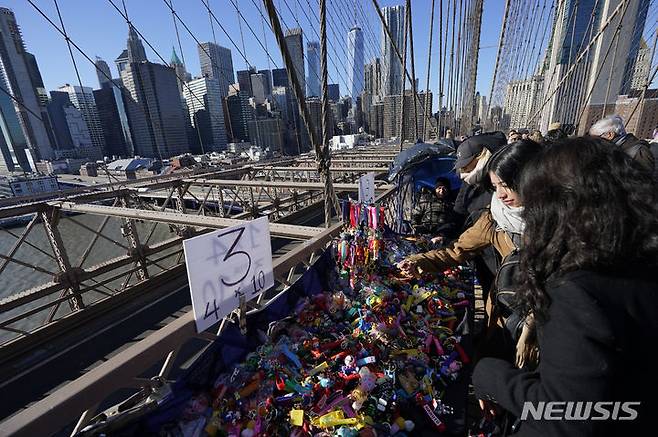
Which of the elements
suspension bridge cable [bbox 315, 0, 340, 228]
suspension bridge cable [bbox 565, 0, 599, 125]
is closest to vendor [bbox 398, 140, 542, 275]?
suspension bridge cable [bbox 315, 0, 340, 228]

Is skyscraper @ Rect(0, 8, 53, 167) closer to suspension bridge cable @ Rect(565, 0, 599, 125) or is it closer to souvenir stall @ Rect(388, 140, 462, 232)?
souvenir stall @ Rect(388, 140, 462, 232)

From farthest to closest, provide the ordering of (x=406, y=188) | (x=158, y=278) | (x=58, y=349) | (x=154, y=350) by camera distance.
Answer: (x=158, y=278) < (x=58, y=349) < (x=406, y=188) < (x=154, y=350)

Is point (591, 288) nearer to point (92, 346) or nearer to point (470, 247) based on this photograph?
point (470, 247)

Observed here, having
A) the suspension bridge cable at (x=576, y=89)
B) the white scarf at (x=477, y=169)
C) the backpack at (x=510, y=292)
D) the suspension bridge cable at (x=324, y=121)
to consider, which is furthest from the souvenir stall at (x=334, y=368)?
the suspension bridge cable at (x=576, y=89)

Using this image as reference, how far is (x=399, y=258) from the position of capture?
107 inches

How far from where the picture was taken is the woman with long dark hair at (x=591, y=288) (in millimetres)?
787

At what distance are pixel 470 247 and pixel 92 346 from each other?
20.3 ft

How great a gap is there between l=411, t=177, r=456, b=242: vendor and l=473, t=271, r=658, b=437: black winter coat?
3207 millimetres

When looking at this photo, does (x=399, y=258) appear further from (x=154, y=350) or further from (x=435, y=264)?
(x=154, y=350)

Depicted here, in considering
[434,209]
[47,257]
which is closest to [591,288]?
[434,209]

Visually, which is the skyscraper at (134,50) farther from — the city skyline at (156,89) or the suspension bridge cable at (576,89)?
the suspension bridge cable at (576,89)

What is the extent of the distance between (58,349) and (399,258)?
5.88 m

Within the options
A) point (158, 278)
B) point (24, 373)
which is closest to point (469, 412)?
point (24, 373)

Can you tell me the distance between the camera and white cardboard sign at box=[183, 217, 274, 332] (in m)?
1.37
